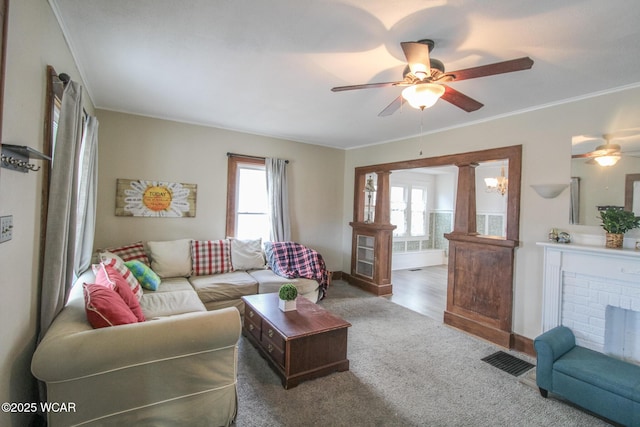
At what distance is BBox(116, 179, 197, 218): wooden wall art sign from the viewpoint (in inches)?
150

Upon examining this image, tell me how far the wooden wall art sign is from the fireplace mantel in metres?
4.42

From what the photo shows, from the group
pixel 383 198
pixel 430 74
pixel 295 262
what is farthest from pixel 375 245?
pixel 430 74

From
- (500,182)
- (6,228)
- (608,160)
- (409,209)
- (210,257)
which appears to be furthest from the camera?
(409,209)

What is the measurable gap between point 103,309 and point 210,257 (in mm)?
2248

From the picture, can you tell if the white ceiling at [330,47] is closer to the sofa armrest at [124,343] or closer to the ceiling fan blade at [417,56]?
the ceiling fan blade at [417,56]

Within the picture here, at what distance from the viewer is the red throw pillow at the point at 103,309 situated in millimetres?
1650

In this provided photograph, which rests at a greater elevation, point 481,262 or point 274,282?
point 481,262

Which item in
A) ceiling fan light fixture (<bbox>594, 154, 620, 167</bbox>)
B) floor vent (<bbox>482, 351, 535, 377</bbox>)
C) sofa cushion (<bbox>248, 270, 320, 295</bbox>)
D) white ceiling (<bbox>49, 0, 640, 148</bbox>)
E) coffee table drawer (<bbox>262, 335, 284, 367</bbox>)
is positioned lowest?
floor vent (<bbox>482, 351, 535, 377</bbox>)

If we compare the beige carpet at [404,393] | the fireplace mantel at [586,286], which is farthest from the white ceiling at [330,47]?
the beige carpet at [404,393]

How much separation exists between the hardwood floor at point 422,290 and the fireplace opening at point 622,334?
1.63 metres

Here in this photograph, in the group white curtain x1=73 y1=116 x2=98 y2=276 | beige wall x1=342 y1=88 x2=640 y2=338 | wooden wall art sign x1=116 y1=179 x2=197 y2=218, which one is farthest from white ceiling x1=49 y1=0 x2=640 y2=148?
wooden wall art sign x1=116 y1=179 x2=197 y2=218

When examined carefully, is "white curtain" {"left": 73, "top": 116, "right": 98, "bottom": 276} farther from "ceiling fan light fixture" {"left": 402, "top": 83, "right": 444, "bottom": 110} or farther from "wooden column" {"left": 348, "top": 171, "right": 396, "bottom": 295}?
"wooden column" {"left": 348, "top": 171, "right": 396, "bottom": 295}

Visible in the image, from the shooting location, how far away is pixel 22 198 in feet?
4.79

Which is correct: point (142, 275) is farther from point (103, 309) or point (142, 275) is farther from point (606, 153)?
point (606, 153)
